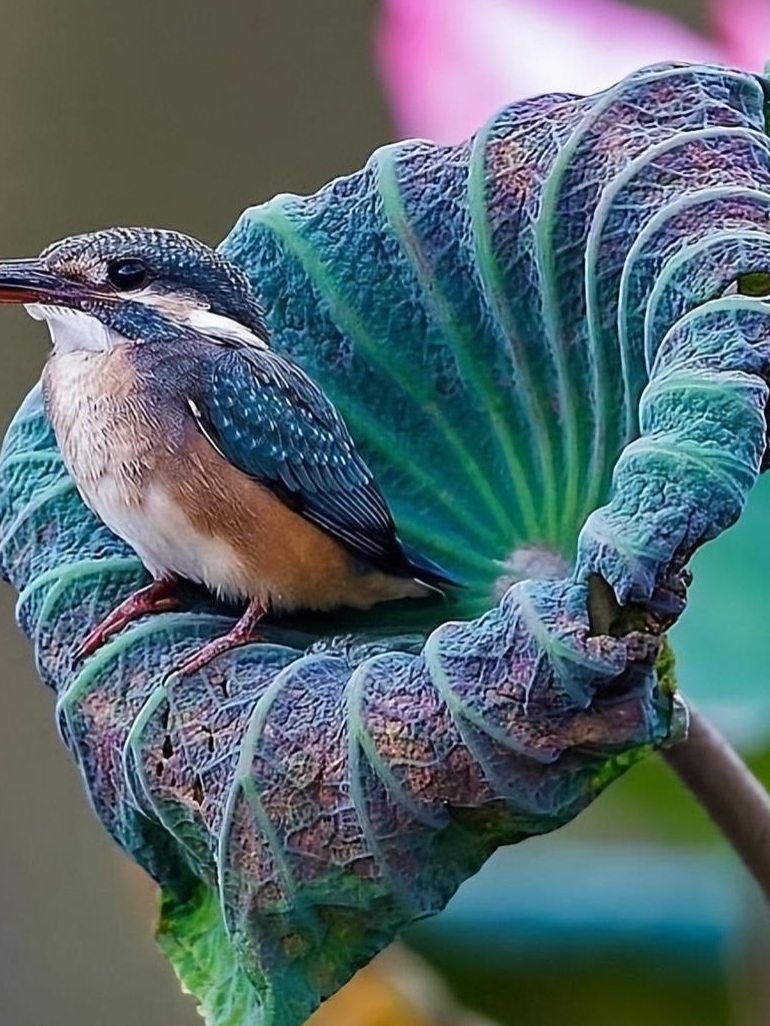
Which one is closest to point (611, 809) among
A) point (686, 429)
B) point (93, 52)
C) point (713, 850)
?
point (713, 850)

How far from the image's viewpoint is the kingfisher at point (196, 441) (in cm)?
71

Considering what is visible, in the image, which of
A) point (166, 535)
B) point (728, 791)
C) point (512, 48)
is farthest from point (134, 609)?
point (512, 48)

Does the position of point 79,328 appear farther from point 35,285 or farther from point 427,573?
point 427,573

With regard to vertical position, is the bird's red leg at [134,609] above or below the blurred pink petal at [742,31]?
below

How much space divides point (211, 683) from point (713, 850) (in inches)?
30.4

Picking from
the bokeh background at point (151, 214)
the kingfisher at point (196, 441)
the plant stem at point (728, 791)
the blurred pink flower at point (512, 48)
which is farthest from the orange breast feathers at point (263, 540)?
the bokeh background at point (151, 214)

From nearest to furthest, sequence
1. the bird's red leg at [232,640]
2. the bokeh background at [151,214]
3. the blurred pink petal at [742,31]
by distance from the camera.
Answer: the bird's red leg at [232,640], the blurred pink petal at [742,31], the bokeh background at [151,214]

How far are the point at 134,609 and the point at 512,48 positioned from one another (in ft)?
1.20

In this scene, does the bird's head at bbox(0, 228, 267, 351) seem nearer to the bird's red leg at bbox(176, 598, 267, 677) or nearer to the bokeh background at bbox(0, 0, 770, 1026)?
the bird's red leg at bbox(176, 598, 267, 677)

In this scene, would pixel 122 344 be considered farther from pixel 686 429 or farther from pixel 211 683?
pixel 686 429

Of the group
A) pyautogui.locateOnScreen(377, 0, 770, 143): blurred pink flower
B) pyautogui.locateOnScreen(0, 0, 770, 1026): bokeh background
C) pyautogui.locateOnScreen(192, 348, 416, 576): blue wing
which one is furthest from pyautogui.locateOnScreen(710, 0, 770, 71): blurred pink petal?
pyautogui.locateOnScreen(0, 0, 770, 1026): bokeh background

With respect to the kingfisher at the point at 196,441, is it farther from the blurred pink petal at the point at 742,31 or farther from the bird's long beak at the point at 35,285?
the blurred pink petal at the point at 742,31

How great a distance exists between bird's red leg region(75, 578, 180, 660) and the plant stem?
215 millimetres

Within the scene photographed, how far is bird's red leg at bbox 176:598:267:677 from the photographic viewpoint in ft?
2.23
